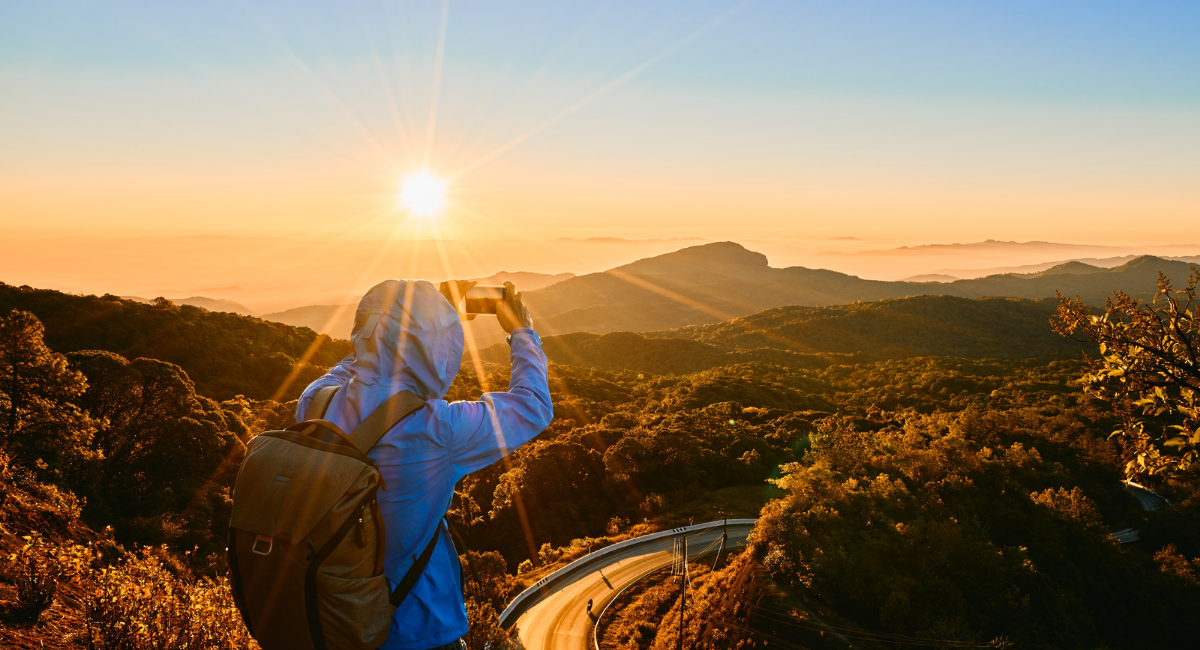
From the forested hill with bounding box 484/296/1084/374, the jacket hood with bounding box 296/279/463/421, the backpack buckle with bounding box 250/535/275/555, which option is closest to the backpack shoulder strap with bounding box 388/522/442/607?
the backpack buckle with bounding box 250/535/275/555

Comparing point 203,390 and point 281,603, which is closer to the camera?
point 281,603

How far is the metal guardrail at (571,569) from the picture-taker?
19.2 m

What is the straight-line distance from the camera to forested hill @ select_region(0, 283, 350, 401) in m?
33.7

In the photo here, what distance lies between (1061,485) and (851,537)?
553 inches

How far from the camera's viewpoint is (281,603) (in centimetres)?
178

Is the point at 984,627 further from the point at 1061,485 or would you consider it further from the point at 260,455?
the point at 260,455

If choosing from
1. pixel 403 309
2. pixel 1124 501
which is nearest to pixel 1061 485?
pixel 1124 501

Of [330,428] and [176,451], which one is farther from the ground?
[330,428]

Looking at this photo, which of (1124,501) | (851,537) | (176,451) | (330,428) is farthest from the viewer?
(1124,501)

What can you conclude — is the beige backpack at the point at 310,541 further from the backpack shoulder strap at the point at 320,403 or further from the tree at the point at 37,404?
the tree at the point at 37,404

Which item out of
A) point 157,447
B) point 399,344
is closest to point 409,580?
point 399,344

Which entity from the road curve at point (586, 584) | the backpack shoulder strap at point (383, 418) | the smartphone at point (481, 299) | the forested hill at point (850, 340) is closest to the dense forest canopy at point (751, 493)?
the backpack shoulder strap at point (383, 418)

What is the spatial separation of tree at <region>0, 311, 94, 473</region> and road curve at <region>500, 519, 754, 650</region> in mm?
13454

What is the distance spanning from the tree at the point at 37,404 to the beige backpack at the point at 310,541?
1507 cm
